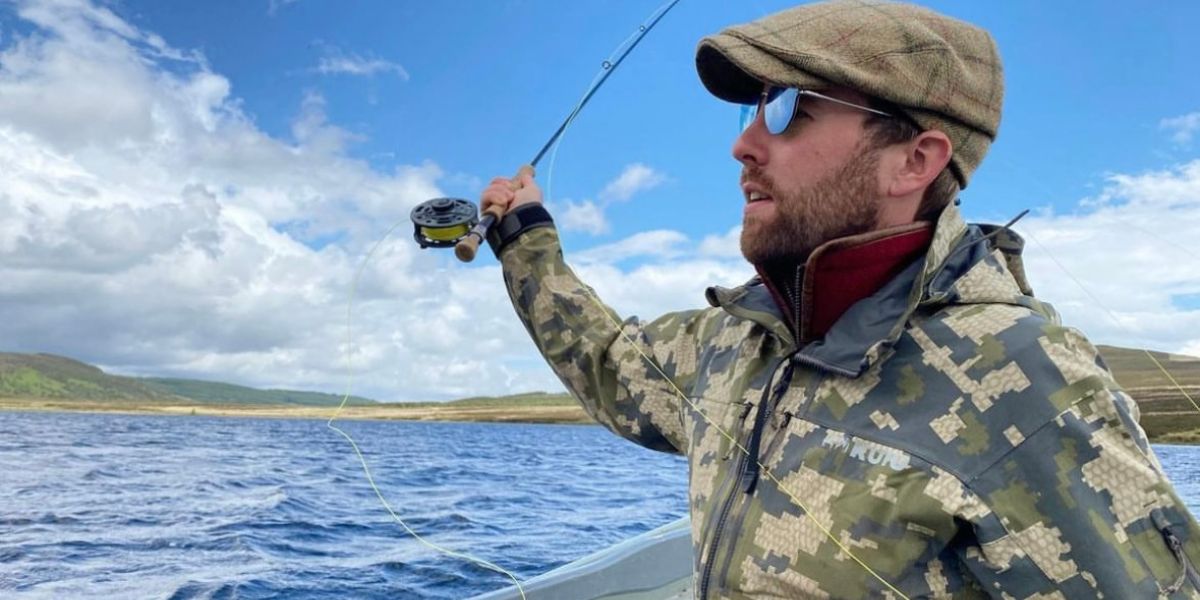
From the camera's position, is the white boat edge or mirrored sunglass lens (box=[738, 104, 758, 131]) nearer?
mirrored sunglass lens (box=[738, 104, 758, 131])

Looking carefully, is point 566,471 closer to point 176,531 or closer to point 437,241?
point 176,531

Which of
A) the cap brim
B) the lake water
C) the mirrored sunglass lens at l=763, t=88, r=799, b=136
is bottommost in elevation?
the lake water

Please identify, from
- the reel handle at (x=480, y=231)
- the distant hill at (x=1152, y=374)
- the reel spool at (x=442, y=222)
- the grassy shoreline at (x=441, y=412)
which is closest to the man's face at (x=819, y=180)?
the distant hill at (x=1152, y=374)

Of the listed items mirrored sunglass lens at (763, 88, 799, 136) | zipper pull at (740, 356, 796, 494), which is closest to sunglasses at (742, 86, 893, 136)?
mirrored sunglass lens at (763, 88, 799, 136)

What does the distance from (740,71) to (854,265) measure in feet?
1.82

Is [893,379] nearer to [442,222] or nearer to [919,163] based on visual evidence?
[919,163]

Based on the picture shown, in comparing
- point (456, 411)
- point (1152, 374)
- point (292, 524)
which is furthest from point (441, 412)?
point (1152, 374)

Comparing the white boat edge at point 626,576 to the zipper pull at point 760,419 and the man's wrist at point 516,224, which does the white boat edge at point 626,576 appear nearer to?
the man's wrist at point 516,224

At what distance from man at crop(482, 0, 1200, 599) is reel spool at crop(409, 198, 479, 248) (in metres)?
0.86

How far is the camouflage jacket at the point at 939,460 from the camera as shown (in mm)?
1549

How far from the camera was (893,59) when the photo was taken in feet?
6.15

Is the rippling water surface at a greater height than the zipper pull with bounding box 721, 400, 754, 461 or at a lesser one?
lesser

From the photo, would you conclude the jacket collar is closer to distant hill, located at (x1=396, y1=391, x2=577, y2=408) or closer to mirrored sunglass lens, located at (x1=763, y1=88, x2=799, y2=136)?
mirrored sunglass lens, located at (x1=763, y1=88, x2=799, y2=136)

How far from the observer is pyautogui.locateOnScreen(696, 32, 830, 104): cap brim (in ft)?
6.37
